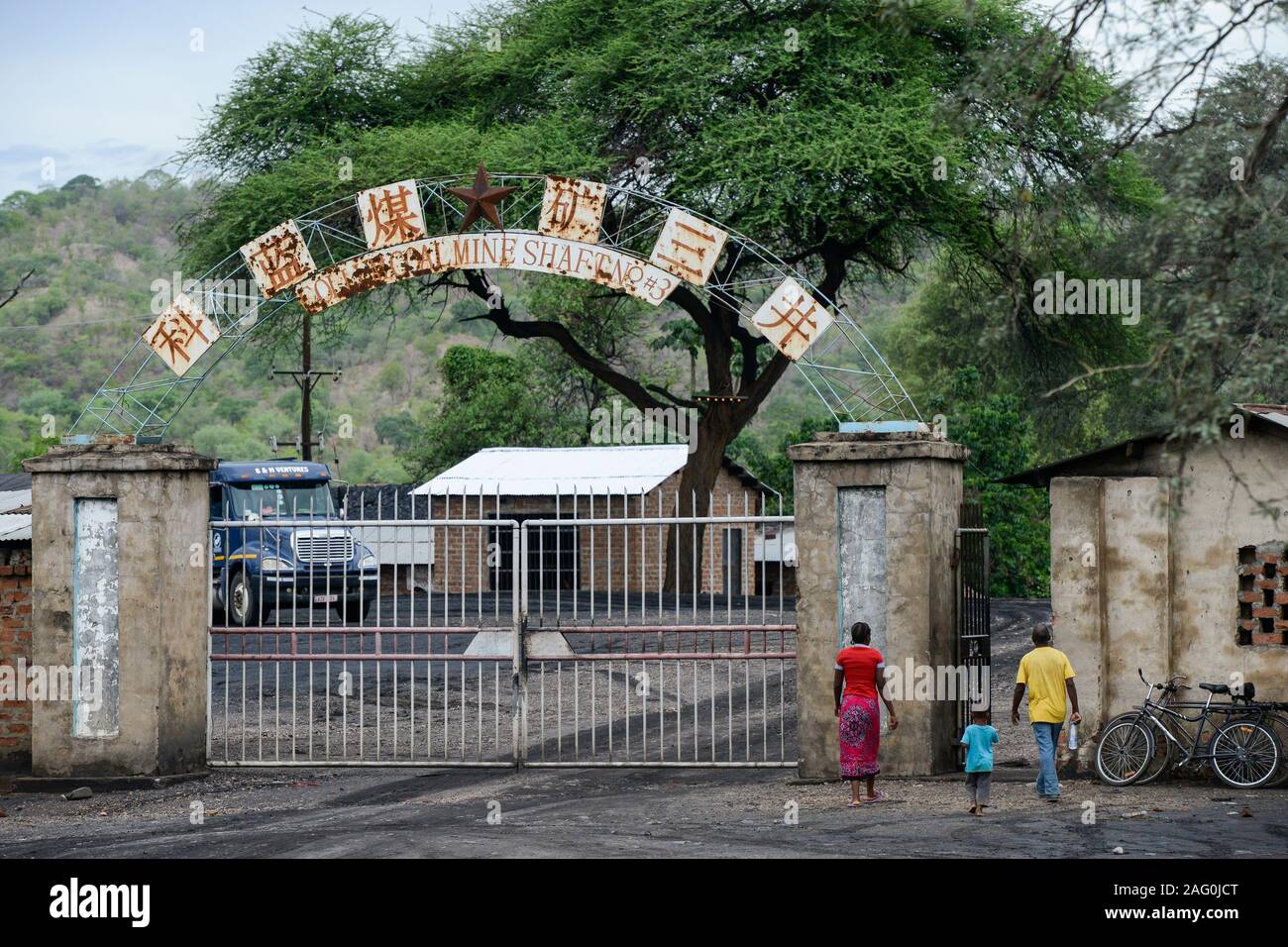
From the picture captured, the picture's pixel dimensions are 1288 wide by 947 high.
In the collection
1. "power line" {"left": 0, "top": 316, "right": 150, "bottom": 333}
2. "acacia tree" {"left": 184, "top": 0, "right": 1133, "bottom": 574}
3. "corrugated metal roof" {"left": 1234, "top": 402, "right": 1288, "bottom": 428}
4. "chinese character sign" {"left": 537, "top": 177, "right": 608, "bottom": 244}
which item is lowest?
"corrugated metal roof" {"left": 1234, "top": 402, "right": 1288, "bottom": 428}

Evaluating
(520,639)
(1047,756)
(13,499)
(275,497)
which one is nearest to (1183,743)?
(1047,756)

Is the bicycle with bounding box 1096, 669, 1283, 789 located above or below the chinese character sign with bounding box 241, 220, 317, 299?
below

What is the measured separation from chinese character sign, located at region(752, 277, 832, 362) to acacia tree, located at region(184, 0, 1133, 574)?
54.2 ft

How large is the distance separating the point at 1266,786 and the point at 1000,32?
2404 centimetres

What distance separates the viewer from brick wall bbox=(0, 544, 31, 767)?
14.9 metres

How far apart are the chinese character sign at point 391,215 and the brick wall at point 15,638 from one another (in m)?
4.46

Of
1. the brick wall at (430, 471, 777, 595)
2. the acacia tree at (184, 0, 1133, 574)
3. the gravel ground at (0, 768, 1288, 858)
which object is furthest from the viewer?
the brick wall at (430, 471, 777, 595)

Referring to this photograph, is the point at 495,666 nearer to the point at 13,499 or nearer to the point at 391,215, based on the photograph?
the point at 391,215

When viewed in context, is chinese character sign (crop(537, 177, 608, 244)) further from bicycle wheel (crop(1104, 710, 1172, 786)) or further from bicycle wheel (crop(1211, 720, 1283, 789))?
bicycle wheel (crop(1211, 720, 1283, 789))

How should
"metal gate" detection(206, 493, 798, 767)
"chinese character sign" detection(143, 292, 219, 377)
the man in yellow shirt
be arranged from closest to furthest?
the man in yellow shirt, "metal gate" detection(206, 493, 798, 767), "chinese character sign" detection(143, 292, 219, 377)

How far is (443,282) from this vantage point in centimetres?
3803

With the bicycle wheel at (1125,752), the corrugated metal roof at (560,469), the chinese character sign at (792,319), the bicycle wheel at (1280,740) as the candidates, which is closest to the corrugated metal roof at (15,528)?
the chinese character sign at (792,319)

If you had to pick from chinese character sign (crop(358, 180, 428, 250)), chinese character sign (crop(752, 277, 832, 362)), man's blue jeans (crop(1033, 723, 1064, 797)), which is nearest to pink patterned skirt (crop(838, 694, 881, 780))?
man's blue jeans (crop(1033, 723, 1064, 797))
